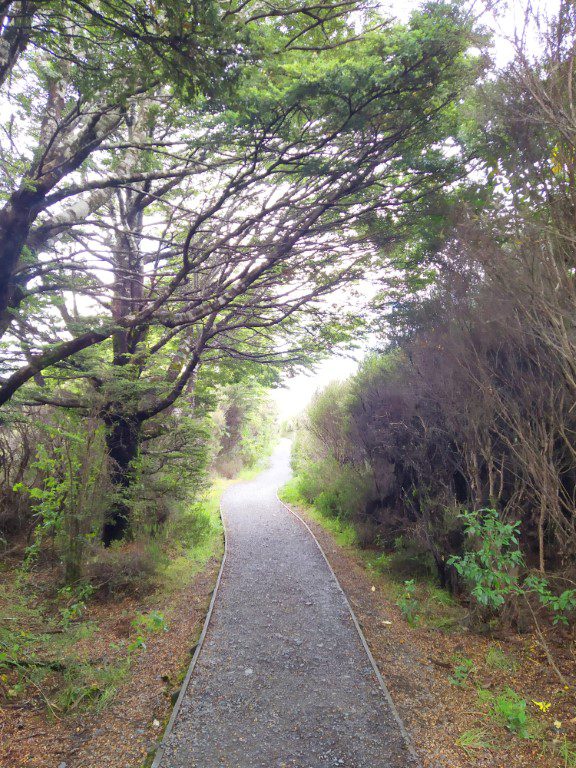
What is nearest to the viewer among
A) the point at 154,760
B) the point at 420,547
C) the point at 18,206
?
the point at 154,760

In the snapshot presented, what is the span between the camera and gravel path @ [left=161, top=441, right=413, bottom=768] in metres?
4.00

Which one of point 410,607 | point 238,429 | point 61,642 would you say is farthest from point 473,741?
point 238,429

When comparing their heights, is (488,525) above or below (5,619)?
above

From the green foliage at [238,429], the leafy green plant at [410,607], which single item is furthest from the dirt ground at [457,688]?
the green foliage at [238,429]

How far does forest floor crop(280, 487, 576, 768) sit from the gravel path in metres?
0.34

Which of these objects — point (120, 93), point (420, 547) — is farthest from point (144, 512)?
point (120, 93)

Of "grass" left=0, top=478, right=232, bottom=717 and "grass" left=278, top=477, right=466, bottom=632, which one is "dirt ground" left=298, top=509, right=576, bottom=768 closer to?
"grass" left=278, top=477, right=466, bottom=632

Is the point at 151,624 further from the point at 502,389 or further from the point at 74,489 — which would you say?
the point at 502,389

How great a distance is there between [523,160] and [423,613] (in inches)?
272

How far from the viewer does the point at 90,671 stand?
→ 5164 millimetres

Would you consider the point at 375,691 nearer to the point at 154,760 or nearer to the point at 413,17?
the point at 154,760

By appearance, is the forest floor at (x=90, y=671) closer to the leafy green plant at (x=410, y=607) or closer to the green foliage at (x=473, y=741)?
the green foliage at (x=473, y=741)

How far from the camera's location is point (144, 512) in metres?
9.66

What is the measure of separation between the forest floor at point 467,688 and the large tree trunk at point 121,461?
509cm
